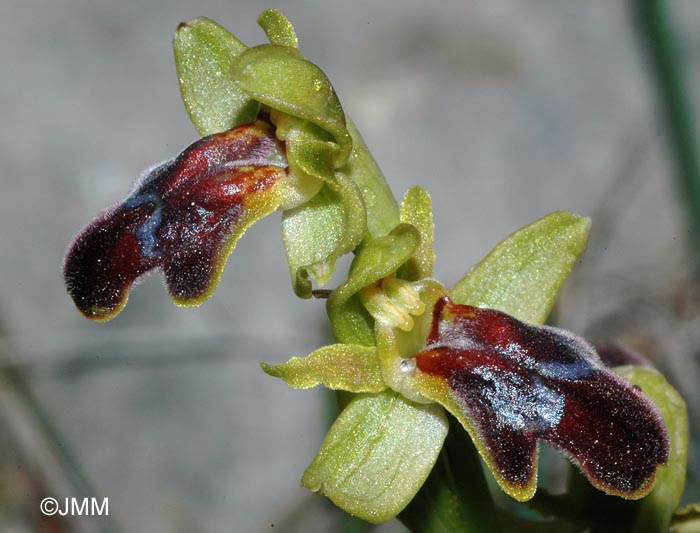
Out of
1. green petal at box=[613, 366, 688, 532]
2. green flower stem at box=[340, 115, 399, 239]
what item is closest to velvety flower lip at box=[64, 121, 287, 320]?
green flower stem at box=[340, 115, 399, 239]

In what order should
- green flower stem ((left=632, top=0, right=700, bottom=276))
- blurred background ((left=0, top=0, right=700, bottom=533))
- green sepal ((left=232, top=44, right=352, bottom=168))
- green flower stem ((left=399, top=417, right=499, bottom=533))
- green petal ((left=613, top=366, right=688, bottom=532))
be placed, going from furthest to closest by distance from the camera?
blurred background ((left=0, top=0, right=700, bottom=533))
green flower stem ((left=632, top=0, right=700, bottom=276))
green petal ((left=613, top=366, right=688, bottom=532))
green flower stem ((left=399, top=417, right=499, bottom=533))
green sepal ((left=232, top=44, right=352, bottom=168))

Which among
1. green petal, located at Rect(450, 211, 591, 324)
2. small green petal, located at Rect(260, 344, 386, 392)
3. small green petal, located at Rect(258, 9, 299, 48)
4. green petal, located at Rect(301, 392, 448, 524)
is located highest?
small green petal, located at Rect(258, 9, 299, 48)

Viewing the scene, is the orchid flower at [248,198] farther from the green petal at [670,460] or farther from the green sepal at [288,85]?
the green petal at [670,460]

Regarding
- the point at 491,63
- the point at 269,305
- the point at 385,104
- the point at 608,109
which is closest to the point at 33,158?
the point at 269,305

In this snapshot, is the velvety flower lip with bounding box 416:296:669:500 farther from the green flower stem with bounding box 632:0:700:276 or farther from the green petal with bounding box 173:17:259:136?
the green flower stem with bounding box 632:0:700:276

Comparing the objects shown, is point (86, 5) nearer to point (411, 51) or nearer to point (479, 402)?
point (411, 51)

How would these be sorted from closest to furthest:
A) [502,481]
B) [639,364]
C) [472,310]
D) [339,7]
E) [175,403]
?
[502,481] < [472,310] < [639,364] < [175,403] < [339,7]

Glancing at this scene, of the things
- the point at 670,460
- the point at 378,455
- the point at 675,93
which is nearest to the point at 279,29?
the point at 378,455
